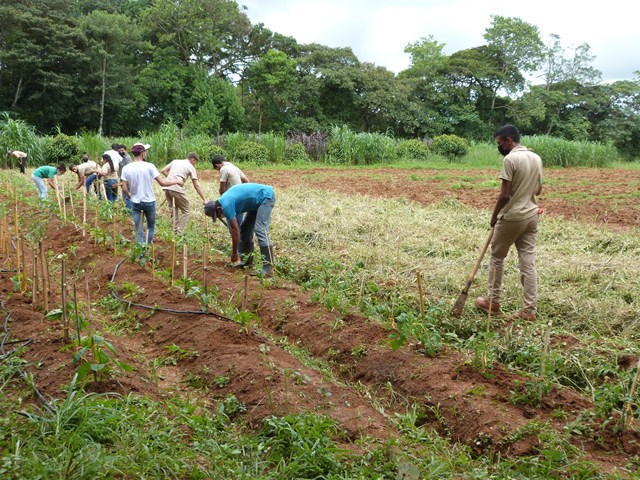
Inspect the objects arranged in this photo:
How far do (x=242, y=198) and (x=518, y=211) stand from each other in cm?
306

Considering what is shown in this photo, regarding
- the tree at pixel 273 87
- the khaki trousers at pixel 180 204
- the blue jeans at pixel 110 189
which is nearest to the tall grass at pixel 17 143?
the blue jeans at pixel 110 189

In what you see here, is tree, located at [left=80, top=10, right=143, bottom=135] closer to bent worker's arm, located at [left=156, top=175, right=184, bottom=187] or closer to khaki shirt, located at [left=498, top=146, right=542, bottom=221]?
bent worker's arm, located at [left=156, top=175, right=184, bottom=187]

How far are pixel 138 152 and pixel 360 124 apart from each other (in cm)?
2703

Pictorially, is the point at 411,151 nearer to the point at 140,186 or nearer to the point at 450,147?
the point at 450,147

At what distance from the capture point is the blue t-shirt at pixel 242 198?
6.36m

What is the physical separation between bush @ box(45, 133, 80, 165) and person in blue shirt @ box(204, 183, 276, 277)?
1552 centimetres

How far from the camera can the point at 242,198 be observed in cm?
657

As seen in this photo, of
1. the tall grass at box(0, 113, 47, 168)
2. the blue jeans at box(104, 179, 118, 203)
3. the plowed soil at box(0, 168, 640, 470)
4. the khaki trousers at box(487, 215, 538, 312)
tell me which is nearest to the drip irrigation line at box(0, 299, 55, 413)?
the plowed soil at box(0, 168, 640, 470)

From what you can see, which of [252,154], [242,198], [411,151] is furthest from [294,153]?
[242,198]

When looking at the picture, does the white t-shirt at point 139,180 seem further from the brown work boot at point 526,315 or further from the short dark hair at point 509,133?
the brown work boot at point 526,315

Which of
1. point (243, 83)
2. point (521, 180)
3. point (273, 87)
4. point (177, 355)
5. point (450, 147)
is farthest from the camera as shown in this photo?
point (243, 83)

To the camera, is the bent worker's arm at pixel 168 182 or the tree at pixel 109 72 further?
the tree at pixel 109 72

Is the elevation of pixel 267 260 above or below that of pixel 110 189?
below

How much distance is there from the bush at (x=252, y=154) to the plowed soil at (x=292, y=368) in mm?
16503
